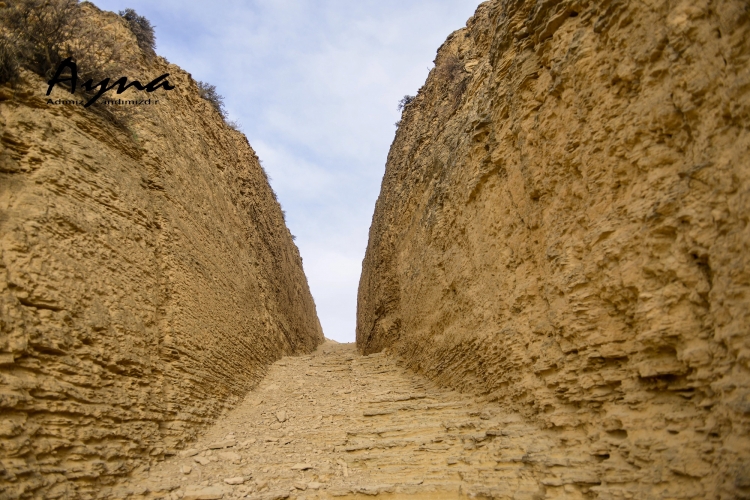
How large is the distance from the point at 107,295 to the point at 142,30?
723cm

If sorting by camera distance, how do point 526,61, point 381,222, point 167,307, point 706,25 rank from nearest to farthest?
point 706,25
point 526,61
point 167,307
point 381,222

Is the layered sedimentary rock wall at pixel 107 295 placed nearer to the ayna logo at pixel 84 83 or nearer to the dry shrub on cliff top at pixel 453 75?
the ayna logo at pixel 84 83

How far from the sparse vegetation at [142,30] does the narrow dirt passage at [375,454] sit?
7871mm

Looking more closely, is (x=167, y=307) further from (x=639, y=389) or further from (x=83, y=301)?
(x=639, y=389)

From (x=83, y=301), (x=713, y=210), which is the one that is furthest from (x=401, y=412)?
(x=713, y=210)

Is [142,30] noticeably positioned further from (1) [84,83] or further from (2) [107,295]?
(2) [107,295]

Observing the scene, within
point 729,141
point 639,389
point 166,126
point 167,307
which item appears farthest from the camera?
point 166,126

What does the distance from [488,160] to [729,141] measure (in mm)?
4068

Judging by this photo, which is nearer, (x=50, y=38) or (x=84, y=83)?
(x=50, y=38)

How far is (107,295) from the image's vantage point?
596cm

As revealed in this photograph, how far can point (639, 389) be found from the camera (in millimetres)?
3928

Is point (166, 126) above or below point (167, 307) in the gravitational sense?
above

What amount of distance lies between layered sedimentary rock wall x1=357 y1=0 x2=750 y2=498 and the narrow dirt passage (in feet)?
1.23

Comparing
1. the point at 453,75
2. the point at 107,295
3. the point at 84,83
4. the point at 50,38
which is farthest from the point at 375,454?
the point at 453,75
